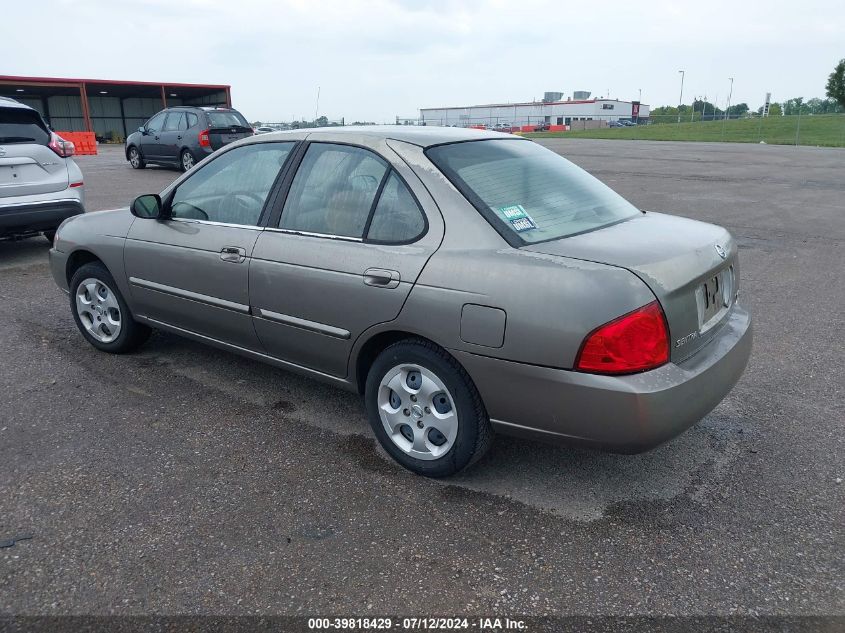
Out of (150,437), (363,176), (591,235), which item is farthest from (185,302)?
(591,235)

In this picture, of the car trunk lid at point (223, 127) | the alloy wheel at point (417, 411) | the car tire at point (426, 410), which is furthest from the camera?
the car trunk lid at point (223, 127)

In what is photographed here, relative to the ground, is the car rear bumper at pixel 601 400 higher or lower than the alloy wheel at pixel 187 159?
lower

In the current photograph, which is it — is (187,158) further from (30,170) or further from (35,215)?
(35,215)

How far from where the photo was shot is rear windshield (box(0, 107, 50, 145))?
285 inches

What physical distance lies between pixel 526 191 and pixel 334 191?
0.96 metres

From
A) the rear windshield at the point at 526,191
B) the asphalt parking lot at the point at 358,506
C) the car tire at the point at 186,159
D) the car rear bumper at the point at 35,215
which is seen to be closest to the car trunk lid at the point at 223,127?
the car tire at the point at 186,159

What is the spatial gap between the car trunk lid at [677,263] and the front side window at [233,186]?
1.67 m

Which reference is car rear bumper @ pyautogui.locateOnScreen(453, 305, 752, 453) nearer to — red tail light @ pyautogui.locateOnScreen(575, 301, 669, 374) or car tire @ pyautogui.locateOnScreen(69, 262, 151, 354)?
A: red tail light @ pyautogui.locateOnScreen(575, 301, 669, 374)

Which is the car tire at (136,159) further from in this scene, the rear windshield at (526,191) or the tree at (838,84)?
the tree at (838,84)

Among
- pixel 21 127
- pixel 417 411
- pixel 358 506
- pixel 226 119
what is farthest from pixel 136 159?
pixel 358 506

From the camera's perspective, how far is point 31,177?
736 cm

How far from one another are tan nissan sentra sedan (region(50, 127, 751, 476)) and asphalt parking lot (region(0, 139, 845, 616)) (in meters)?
0.36

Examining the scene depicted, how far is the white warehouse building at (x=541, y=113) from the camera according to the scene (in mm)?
83875

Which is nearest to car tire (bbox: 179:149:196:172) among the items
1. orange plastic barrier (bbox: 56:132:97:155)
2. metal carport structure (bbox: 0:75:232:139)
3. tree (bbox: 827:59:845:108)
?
orange plastic barrier (bbox: 56:132:97:155)
